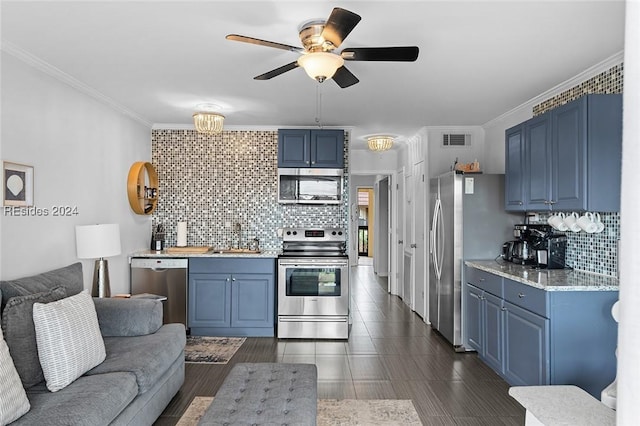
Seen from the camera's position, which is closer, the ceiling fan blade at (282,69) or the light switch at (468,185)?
the ceiling fan blade at (282,69)

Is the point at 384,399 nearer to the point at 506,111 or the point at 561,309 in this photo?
the point at 561,309

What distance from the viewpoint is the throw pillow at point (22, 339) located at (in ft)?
7.15

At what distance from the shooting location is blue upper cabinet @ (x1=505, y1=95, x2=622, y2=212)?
9.10 feet

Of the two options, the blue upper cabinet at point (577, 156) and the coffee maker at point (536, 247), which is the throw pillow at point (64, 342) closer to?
the blue upper cabinet at point (577, 156)

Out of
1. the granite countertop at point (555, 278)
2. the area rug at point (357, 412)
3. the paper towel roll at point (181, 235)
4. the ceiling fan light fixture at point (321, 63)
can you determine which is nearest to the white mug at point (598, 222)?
the granite countertop at point (555, 278)

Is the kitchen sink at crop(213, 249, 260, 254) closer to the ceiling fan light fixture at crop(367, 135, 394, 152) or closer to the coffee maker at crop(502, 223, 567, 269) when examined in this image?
the ceiling fan light fixture at crop(367, 135, 394, 152)

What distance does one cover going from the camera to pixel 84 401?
1996mm

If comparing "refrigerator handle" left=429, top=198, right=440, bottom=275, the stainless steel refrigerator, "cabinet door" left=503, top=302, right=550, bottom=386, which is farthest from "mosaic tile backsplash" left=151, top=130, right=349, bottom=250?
"cabinet door" left=503, top=302, right=550, bottom=386

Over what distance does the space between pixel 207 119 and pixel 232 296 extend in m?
1.98

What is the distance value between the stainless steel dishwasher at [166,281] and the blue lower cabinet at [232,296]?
0.30 ft

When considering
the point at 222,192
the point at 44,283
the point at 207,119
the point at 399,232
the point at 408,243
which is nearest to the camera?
the point at 44,283

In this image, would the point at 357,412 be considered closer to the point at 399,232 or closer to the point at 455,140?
the point at 455,140

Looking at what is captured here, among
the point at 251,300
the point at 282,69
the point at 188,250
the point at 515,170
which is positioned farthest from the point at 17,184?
the point at 515,170

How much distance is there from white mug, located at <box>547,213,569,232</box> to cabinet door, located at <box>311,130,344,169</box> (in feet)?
7.75
